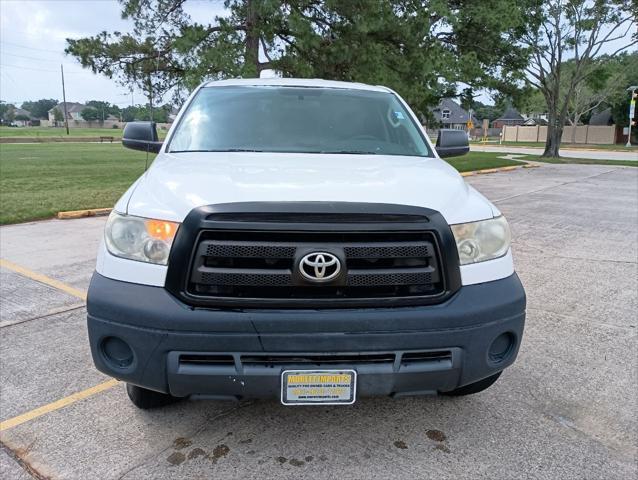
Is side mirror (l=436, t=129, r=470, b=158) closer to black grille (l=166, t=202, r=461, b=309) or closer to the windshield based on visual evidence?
Result: the windshield

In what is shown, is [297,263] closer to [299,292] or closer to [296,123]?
[299,292]

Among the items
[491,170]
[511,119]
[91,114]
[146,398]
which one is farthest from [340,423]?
[91,114]

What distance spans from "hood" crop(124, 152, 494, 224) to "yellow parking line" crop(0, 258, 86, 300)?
2420 mm

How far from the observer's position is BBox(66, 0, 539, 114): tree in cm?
1360

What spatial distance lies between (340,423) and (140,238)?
1402 mm

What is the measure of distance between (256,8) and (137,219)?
39.9ft

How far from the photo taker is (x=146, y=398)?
9.35 ft

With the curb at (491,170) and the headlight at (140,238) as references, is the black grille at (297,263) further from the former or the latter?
the curb at (491,170)

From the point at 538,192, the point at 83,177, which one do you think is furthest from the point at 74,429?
the point at 83,177

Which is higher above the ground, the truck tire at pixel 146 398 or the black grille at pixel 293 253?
the black grille at pixel 293 253

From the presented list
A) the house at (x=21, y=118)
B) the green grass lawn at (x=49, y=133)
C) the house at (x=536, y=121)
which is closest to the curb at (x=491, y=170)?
the green grass lawn at (x=49, y=133)

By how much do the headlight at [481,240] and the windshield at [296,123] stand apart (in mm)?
1104

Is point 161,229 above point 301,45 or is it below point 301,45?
below

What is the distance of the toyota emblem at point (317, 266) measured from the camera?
2.19m
